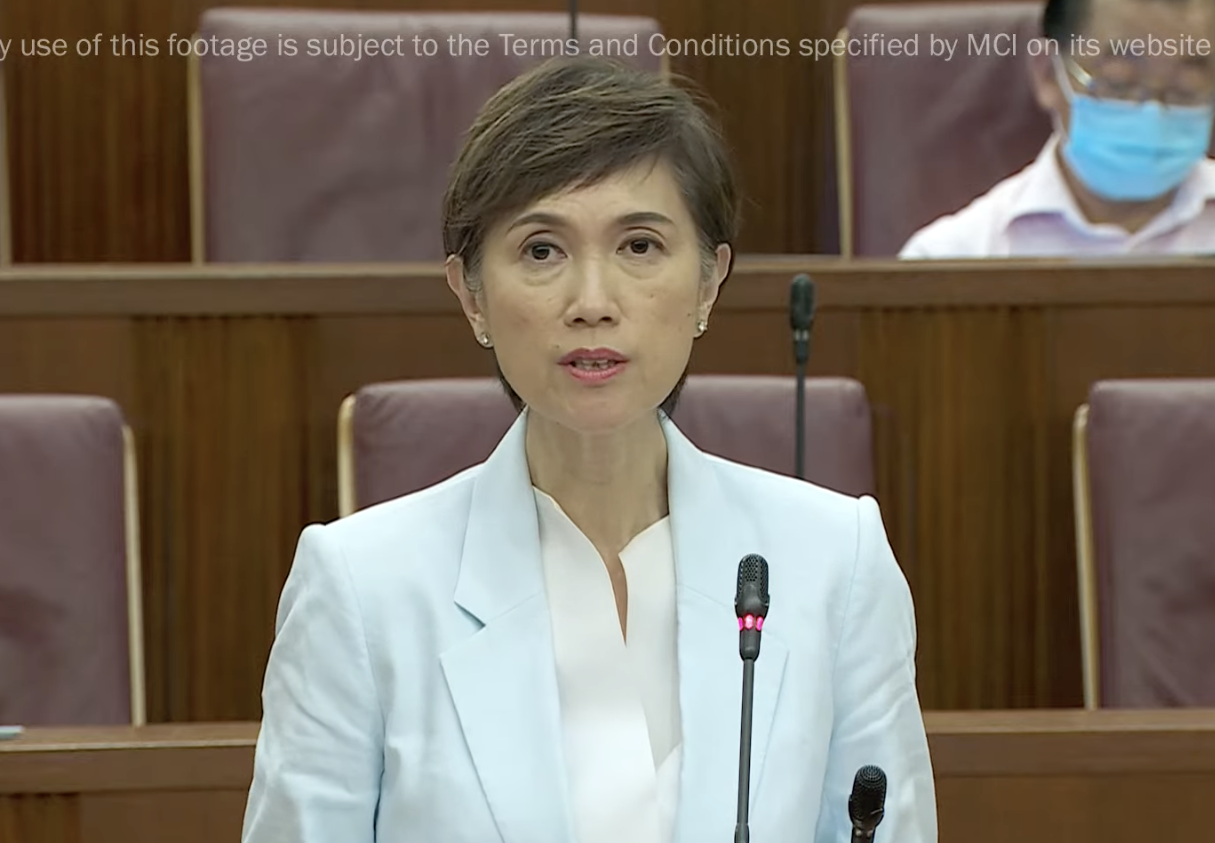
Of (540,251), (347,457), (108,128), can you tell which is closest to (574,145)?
(540,251)

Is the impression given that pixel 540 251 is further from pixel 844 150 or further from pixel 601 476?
pixel 844 150

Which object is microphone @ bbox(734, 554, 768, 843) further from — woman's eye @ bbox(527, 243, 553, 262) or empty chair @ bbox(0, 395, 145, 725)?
empty chair @ bbox(0, 395, 145, 725)

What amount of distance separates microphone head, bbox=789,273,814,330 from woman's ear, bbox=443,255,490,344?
11.2 inches

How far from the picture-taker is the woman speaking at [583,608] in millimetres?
639

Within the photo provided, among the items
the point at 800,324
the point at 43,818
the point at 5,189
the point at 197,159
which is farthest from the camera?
the point at 5,189

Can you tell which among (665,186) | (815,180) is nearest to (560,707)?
(665,186)

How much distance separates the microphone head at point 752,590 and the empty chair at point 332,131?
803 mm

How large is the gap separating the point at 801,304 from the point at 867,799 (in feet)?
1.42

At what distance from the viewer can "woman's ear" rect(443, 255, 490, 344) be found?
2.24 feet

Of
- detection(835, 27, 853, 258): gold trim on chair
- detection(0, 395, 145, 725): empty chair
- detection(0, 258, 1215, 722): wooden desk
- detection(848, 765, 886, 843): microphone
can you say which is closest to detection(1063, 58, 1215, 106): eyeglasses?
detection(835, 27, 853, 258): gold trim on chair

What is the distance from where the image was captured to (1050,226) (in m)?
1.40

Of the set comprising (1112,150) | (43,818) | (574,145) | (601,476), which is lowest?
(43,818)

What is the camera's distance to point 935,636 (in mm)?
1096

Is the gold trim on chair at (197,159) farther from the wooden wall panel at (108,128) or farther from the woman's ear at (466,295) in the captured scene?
the woman's ear at (466,295)
